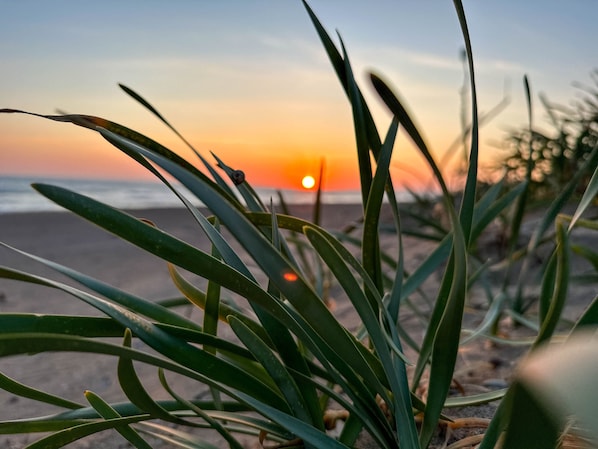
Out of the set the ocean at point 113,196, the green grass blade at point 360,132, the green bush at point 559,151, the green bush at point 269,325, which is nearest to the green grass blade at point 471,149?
the green bush at point 269,325

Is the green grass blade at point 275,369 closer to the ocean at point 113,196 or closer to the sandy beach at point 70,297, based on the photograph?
the sandy beach at point 70,297

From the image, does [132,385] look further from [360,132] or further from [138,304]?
[360,132]

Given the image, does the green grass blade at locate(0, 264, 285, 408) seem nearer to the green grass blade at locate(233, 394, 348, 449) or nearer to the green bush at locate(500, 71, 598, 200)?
the green grass blade at locate(233, 394, 348, 449)

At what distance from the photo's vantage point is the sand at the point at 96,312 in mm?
1346

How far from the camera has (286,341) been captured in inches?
29.9

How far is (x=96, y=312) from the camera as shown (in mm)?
2299

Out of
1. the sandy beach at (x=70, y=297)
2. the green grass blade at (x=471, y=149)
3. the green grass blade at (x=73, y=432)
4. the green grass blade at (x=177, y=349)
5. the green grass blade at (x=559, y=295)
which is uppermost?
the green grass blade at (x=471, y=149)

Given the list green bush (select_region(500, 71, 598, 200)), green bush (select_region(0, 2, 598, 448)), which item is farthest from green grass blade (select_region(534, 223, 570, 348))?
green bush (select_region(500, 71, 598, 200))

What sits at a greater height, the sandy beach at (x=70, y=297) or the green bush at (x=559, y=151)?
the green bush at (x=559, y=151)

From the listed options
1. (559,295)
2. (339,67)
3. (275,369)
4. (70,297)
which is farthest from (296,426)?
(70,297)

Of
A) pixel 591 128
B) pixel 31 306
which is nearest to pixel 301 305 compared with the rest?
pixel 31 306

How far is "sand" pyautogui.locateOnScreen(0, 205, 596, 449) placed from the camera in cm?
135

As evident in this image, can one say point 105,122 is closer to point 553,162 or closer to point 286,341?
point 286,341

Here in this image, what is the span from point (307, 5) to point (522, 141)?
3.33 meters
